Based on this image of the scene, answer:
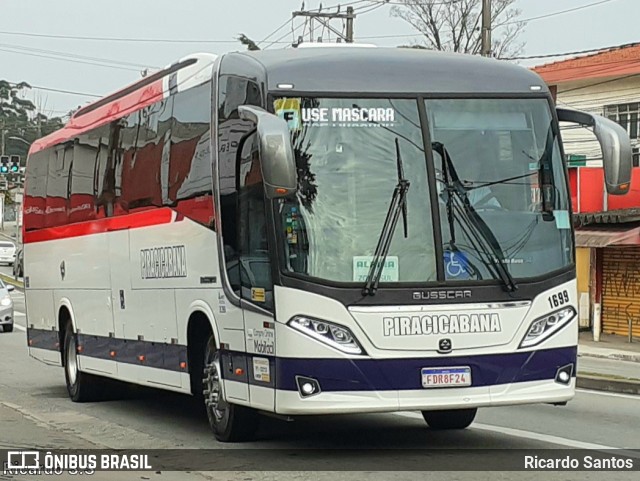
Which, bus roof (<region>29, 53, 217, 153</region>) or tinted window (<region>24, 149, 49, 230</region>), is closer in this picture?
bus roof (<region>29, 53, 217, 153</region>)

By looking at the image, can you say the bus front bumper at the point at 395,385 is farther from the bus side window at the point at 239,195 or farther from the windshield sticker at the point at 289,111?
the windshield sticker at the point at 289,111

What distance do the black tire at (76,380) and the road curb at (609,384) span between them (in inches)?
273

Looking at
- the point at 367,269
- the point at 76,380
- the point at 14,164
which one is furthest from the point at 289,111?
the point at 14,164

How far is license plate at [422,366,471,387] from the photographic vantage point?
9750 millimetres

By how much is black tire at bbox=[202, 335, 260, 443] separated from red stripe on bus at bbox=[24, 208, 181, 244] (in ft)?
5.57

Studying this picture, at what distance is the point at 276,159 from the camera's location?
9.21 meters

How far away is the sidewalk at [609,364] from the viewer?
57.8 ft

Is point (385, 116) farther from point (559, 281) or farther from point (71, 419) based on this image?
point (71, 419)

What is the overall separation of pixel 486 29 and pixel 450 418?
17393 mm

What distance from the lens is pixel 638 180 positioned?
29078 millimetres

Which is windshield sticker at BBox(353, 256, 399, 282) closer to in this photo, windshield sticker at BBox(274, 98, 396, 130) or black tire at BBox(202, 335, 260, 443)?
windshield sticker at BBox(274, 98, 396, 130)

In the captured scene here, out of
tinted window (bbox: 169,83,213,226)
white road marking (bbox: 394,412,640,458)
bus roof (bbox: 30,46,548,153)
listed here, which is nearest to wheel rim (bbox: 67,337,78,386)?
tinted window (bbox: 169,83,213,226)

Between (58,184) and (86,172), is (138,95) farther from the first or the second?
(58,184)

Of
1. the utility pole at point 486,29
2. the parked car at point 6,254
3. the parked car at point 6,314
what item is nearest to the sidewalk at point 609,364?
the utility pole at point 486,29
